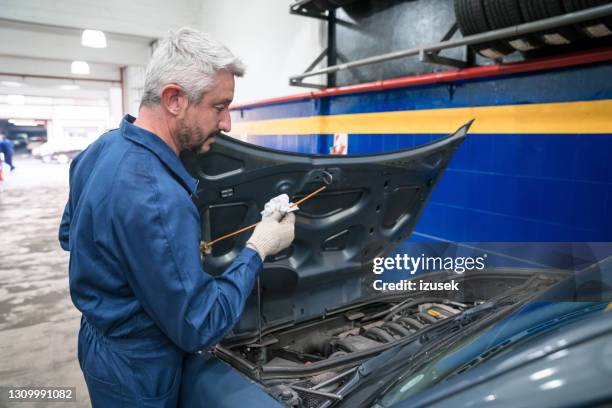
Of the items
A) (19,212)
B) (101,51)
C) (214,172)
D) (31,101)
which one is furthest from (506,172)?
(31,101)

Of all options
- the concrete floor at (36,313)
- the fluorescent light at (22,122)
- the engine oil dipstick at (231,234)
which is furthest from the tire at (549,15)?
the fluorescent light at (22,122)

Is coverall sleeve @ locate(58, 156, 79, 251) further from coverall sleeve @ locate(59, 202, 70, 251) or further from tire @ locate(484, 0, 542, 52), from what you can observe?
tire @ locate(484, 0, 542, 52)

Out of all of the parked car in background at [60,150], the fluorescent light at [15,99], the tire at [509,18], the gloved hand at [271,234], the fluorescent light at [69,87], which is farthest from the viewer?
the parked car in background at [60,150]

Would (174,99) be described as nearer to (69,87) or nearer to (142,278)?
(142,278)

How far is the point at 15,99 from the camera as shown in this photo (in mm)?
19625

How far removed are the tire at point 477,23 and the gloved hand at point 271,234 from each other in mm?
1957

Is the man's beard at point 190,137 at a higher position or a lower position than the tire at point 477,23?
lower

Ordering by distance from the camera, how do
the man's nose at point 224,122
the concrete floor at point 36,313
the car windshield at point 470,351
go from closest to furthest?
the car windshield at point 470,351 < the man's nose at point 224,122 < the concrete floor at point 36,313

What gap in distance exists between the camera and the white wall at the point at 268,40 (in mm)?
4980

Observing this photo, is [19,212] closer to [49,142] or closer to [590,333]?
[590,333]

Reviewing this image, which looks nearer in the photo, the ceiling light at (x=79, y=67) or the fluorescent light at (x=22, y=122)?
the ceiling light at (x=79, y=67)

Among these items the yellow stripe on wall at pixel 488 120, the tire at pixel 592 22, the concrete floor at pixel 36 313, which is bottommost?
the concrete floor at pixel 36 313

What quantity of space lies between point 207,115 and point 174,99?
9cm

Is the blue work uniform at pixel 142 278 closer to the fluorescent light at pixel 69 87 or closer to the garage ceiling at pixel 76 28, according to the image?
the garage ceiling at pixel 76 28
